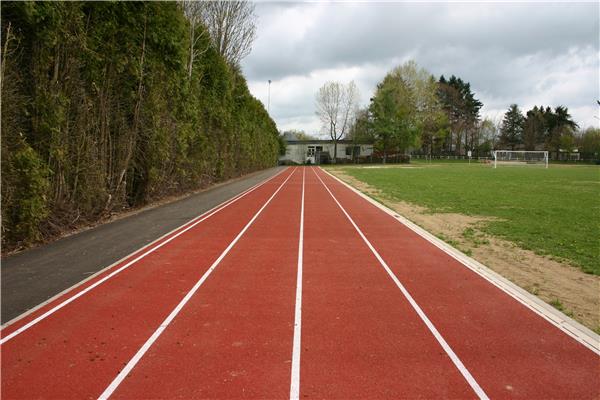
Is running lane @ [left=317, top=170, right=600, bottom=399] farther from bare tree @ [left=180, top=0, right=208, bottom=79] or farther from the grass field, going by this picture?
bare tree @ [left=180, top=0, right=208, bottom=79]

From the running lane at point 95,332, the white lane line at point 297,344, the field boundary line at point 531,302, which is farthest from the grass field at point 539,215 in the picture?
the running lane at point 95,332

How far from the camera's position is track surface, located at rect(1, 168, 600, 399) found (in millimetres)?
3648

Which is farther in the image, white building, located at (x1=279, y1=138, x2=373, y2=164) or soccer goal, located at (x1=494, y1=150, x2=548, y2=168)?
white building, located at (x1=279, y1=138, x2=373, y2=164)

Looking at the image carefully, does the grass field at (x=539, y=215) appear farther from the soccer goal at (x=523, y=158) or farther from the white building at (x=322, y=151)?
the white building at (x=322, y=151)

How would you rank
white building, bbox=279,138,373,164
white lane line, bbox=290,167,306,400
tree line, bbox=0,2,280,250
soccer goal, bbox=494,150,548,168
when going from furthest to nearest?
white building, bbox=279,138,373,164, soccer goal, bbox=494,150,548,168, tree line, bbox=0,2,280,250, white lane line, bbox=290,167,306,400

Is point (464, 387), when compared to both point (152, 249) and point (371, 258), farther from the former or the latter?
point (152, 249)

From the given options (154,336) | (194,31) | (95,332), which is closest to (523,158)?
(194,31)

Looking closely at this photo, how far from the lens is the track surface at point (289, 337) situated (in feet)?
12.0

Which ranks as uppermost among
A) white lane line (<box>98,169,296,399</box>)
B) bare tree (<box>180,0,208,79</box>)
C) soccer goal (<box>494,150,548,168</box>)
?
bare tree (<box>180,0,208,79</box>)

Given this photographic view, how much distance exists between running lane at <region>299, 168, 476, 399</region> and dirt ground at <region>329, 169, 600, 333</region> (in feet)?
6.98

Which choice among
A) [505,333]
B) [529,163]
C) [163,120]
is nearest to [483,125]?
[529,163]

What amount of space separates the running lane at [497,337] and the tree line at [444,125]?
6264 centimetres

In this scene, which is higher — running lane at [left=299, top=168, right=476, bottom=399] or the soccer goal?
the soccer goal

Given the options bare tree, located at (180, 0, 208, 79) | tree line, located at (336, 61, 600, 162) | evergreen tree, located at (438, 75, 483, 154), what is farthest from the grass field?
evergreen tree, located at (438, 75, 483, 154)
